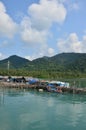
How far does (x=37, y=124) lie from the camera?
3756 centimetres

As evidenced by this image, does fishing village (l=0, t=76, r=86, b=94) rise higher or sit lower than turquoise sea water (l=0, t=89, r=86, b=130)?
higher

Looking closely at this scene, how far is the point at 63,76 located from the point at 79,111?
10328cm

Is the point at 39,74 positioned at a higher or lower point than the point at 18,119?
higher

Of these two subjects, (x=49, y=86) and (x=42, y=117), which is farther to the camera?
(x=49, y=86)

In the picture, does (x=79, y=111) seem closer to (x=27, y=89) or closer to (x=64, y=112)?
(x=64, y=112)

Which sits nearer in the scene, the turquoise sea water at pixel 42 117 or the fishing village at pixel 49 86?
the turquoise sea water at pixel 42 117

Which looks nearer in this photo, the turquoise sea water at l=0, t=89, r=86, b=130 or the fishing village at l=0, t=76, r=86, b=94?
the turquoise sea water at l=0, t=89, r=86, b=130

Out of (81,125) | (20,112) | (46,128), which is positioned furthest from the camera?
(20,112)

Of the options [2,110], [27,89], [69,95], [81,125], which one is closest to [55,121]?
[81,125]

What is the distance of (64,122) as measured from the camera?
1547 inches

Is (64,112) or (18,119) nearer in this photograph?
(18,119)

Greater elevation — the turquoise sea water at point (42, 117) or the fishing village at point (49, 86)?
the fishing village at point (49, 86)

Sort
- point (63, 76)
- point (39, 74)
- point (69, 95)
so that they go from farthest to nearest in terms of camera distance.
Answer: point (63, 76)
point (39, 74)
point (69, 95)

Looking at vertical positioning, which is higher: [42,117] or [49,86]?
[49,86]
